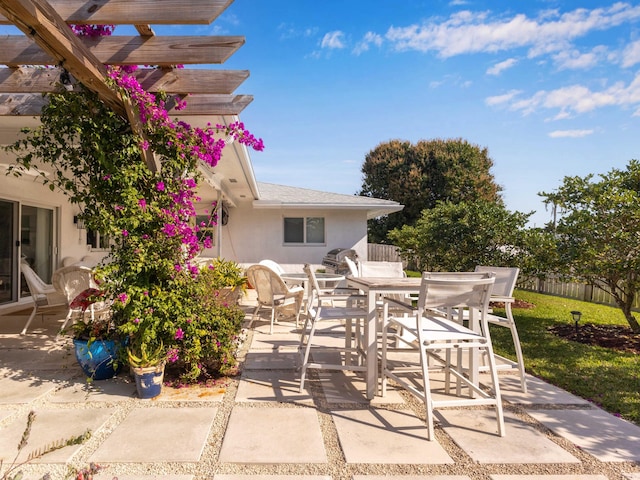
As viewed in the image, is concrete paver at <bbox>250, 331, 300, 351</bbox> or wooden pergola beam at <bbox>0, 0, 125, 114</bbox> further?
concrete paver at <bbox>250, 331, 300, 351</bbox>

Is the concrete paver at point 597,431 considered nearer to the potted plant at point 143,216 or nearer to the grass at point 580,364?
the grass at point 580,364

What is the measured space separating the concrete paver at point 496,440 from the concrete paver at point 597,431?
7.1 inches

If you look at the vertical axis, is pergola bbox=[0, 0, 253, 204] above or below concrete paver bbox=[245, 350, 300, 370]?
above

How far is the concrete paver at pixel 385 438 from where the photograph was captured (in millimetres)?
2191

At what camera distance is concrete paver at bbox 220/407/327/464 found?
218 cm

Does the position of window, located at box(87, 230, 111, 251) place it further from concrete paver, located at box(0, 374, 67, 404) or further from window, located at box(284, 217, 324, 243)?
concrete paver, located at box(0, 374, 67, 404)

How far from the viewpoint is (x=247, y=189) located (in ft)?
30.8

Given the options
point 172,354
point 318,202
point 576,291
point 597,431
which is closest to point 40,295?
point 172,354

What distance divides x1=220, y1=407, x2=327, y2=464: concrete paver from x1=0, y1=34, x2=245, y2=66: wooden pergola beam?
251 cm

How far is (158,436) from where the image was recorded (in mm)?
2418

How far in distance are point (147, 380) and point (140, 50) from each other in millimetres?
2465

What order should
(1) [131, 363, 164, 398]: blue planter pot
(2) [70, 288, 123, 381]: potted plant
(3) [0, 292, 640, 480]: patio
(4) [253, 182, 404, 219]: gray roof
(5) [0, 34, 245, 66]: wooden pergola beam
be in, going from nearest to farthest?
(3) [0, 292, 640, 480]: patio < (5) [0, 34, 245, 66]: wooden pergola beam < (1) [131, 363, 164, 398]: blue planter pot < (2) [70, 288, 123, 381]: potted plant < (4) [253, 182, 404, 219]: gray roof

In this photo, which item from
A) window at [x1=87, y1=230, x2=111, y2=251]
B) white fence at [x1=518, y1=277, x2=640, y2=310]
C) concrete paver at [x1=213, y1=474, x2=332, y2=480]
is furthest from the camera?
window at [x1=87, y1=230, x2=111, y2=251]

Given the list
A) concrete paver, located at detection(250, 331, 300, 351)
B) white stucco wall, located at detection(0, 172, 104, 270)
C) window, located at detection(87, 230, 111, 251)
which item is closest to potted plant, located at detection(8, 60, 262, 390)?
concrete paver, located at detection(250, 331, 300, 351)
